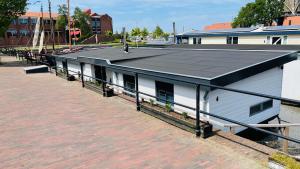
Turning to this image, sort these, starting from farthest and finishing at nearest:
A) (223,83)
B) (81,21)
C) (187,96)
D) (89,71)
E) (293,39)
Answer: (81,21) < (293,39) < (89,71) < (187,96) < (223,83)

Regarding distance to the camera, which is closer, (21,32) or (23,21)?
(21,32)

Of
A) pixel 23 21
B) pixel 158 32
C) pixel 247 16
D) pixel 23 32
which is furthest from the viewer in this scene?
pixel 158 32

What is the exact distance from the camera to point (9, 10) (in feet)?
89.9

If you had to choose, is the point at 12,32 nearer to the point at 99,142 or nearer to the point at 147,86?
the point at 147,86

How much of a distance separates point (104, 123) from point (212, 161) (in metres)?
3.33

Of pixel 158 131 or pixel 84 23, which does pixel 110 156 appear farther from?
pixel 84 23

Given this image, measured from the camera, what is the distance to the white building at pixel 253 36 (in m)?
24.1

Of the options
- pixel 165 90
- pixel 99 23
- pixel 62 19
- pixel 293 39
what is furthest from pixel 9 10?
pixel 99 23

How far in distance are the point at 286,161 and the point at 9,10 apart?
3035 cm

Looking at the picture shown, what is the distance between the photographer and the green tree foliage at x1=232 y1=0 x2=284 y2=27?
224 feet

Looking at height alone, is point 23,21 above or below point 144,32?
above

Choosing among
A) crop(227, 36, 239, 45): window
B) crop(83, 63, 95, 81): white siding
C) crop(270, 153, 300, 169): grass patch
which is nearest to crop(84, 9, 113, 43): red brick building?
crop(227, 36, 239, 45): window

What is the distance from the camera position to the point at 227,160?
451 centimetres

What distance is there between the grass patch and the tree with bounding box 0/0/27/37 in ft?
96.2
